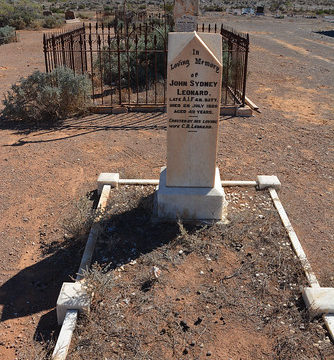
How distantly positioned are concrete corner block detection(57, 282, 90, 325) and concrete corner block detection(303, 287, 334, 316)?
1.88 meters

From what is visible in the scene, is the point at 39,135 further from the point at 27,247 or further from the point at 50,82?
the point at 27,247

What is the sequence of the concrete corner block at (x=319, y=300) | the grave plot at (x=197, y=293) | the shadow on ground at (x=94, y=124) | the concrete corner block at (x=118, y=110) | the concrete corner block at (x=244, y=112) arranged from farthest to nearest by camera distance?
the concrete corner block at (x=118, y=110)
the concrete corner block at (x=244, y=112)
the shadow on ground at (x=94, y=124)
the concrete corner block at (x=319, y=300)
the grave plot at (x=197, y=293)

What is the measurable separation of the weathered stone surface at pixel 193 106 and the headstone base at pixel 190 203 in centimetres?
10

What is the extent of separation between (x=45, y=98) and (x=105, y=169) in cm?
286

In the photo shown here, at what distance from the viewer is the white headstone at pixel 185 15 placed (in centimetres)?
961

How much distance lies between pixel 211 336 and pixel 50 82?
6977 mm

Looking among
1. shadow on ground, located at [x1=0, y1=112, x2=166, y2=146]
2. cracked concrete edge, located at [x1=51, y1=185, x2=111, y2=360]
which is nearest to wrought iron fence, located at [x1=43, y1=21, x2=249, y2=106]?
shadow on ground, located at [x1=0, y1=112, x2=166, y2=146]

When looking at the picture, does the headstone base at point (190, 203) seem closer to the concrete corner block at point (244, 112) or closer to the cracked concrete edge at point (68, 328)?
the cracked concrete edge at point (68, 328)

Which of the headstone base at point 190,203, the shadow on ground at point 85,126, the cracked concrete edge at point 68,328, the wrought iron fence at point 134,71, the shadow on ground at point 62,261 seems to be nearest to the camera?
the cracked concrete edge at point 68,328

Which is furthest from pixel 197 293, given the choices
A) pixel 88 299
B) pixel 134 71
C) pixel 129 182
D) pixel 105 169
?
pixel 134 71

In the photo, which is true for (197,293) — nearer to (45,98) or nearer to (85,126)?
(85,126)

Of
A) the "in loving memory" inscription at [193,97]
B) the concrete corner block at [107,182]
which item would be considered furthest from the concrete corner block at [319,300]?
the concrete corner block at [107,182]

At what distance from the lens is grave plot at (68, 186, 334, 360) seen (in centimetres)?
332

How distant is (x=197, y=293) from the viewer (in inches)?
153
